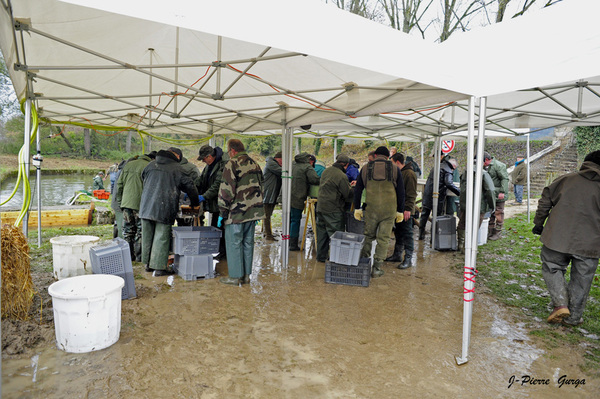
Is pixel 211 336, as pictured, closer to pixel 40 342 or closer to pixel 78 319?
pixel 78 319

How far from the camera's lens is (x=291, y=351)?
3.54 metres

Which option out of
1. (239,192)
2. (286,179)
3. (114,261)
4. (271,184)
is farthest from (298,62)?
(271,184)

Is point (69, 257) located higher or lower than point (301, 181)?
lower

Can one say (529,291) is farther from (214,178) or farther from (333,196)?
(214,178)

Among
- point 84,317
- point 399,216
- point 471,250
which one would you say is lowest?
point 84,317

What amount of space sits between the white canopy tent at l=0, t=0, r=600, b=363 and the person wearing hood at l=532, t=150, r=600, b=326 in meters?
1.17

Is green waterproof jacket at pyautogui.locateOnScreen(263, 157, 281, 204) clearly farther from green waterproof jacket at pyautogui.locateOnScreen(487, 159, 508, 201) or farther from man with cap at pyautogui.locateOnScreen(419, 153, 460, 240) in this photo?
green waterproof jacket at pyautogui.locateOnScreen(487, 159, 508, 201)

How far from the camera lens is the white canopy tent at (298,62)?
272 centimetres

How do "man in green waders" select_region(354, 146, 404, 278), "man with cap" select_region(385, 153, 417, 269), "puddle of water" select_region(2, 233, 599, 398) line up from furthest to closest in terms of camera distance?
"man with cap" select_region(385, 153, 417, 269)
"man in green waders" select_region(354, 146, 404, 278)
"puddle of water" select_region(2, 233, 599, 398)

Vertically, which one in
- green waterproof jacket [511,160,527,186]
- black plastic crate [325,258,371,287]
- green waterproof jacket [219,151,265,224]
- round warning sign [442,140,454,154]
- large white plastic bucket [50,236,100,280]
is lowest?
black plastic crate [325,258,371,287]

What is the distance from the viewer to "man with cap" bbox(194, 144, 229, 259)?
6.04 metres

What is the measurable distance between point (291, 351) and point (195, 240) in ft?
8.23

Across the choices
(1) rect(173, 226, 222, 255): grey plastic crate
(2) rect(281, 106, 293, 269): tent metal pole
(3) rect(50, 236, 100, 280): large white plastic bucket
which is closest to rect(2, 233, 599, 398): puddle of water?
(1) rect(173, 226, 222, 255): grey plastic crate

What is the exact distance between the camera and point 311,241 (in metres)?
8.35
